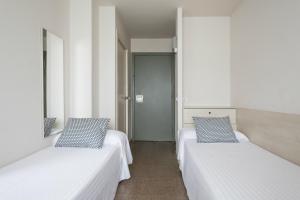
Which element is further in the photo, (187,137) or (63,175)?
(187,137)

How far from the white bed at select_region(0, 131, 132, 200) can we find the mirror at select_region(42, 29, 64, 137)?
0.36m

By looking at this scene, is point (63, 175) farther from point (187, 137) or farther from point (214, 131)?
point (214, 131)

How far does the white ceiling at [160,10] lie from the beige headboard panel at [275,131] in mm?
1558

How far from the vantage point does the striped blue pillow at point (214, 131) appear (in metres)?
2.62

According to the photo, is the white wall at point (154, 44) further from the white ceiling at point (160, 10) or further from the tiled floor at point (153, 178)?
the tiled floor at point (153, 178)

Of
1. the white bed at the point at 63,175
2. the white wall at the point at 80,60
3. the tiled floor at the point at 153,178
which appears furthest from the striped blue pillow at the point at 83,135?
the tiled floor at the point at 153,178

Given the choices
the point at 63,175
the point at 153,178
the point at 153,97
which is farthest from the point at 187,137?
the point at 153,97

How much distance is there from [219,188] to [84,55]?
231 cm

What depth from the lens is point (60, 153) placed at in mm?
2047

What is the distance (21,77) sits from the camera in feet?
6.24

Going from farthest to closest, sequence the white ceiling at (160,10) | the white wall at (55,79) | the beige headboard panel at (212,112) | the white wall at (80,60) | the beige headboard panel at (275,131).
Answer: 1. the beige headboard panel at (212,112)
2. the white ceiling at (160,10)
3. the white wall at (80,60)
4. the white wall at (55,79)
5. the beige headboard panel at (275,131)

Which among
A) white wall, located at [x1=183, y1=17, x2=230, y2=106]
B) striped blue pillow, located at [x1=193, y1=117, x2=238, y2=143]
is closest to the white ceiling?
white wall, located at [x1=183, y1=17, x2=230, y2=106]

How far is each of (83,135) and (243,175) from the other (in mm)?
1539

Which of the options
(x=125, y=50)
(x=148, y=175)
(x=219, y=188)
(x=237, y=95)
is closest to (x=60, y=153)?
(x=148, y=175)
